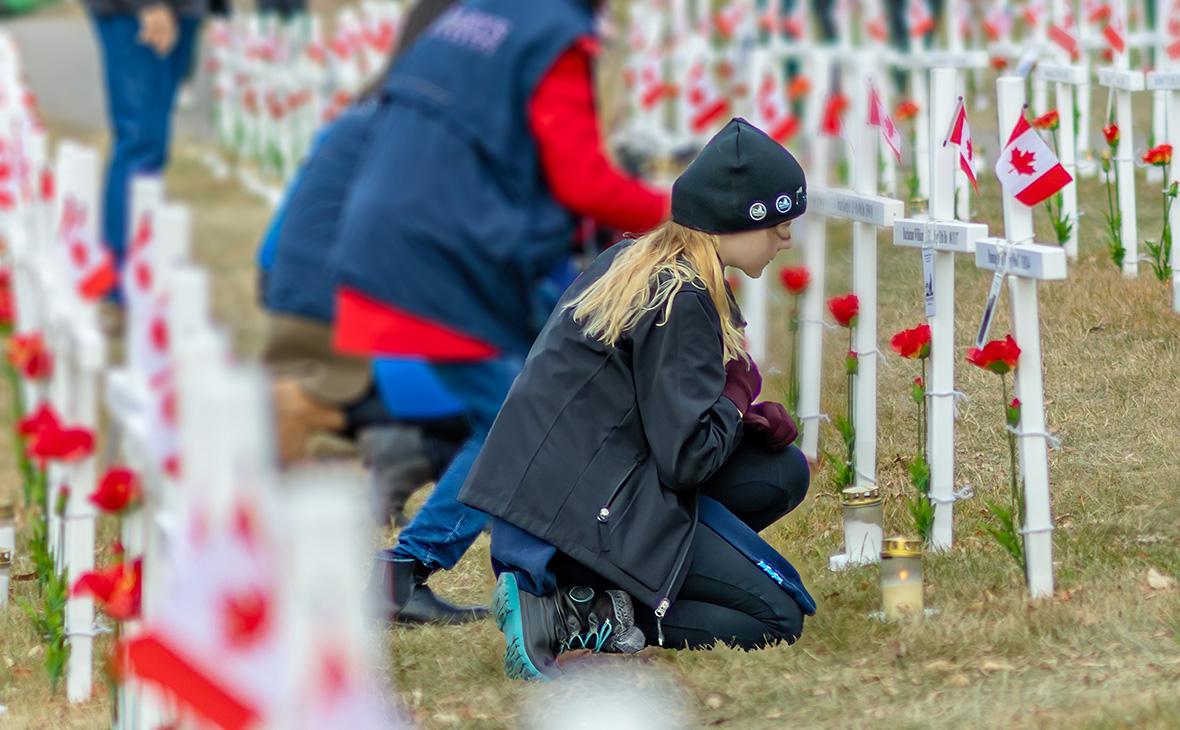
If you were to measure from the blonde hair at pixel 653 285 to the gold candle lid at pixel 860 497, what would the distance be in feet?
1.82

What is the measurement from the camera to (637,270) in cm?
373

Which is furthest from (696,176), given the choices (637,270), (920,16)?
(920,16)

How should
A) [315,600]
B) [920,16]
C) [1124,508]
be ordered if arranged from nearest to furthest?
[315,600] < [1124,508] < [920,16]

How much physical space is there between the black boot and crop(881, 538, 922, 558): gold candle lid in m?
1.01

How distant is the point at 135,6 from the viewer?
24.7 ft

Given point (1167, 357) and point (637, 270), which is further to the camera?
point (1167, 357)

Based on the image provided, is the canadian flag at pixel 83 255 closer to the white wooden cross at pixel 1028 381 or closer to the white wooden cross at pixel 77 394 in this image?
the white wooden cross at pixel 77 394

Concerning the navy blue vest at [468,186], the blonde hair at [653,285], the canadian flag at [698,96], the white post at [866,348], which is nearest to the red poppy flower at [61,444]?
the navy blue vest at [468,186]

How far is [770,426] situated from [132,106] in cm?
459

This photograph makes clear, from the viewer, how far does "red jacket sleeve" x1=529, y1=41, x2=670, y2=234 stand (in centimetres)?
414

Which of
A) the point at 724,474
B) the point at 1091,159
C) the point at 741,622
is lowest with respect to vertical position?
the point at 741,622

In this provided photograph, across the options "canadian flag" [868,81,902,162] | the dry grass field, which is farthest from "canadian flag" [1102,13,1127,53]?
"canadian flag" [868,81,902,162]

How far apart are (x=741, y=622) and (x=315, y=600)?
1851mm

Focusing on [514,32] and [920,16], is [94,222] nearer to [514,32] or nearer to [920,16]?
[514,32]
